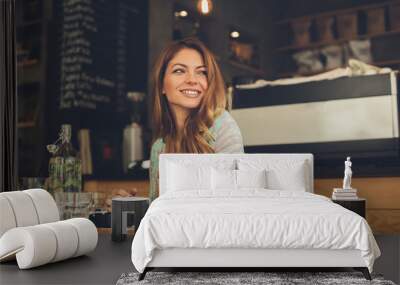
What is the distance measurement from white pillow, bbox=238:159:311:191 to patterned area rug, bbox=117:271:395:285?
1.66 metres

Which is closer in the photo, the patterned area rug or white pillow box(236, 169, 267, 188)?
the patterned area rug

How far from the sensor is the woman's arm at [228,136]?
602 centimetres

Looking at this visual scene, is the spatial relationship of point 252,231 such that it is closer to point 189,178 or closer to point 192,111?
point 189,178

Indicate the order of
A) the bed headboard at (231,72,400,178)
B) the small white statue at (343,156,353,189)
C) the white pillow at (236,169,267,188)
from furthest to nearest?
1. the bed headboard at (231,72,400,178)
2. the small white statue at (343,156,353,189)
3. the white pillow at (236,169,267,188)

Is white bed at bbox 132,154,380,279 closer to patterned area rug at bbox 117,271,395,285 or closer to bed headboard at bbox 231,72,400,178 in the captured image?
patterned area rug at bbox 117,271,395,285

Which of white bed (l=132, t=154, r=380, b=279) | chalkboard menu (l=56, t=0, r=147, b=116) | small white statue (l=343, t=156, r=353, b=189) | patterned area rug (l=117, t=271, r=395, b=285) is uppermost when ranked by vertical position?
chalkboard menu (l=56, t=0, r=147, b=116)

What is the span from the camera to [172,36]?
20.2ft

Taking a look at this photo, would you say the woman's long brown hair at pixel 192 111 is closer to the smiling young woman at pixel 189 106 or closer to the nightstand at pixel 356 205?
the smiling young woman at pixel 189 106

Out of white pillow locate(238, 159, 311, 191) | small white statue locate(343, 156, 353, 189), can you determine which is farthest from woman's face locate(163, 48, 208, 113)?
small white statue locate(343, 156, 353, 189)

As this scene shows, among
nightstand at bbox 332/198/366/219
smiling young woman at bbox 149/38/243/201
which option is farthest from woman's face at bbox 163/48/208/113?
nightstand at bbox 332/198/366/219

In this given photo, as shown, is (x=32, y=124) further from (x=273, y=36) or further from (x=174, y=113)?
(x=273, y=36)

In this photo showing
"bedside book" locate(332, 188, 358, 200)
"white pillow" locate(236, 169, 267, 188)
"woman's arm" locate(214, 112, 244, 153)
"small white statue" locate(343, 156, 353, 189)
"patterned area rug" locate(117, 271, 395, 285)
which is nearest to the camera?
"patterned area rug" locate(117, 271, 395, 285)

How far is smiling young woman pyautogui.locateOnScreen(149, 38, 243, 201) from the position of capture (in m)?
6.04

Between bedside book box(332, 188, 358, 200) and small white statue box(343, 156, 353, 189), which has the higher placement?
small white statue box(343, 156, 353, 189)
